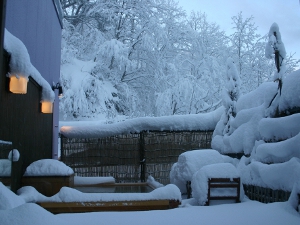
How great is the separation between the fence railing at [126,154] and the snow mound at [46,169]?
10.5 feet

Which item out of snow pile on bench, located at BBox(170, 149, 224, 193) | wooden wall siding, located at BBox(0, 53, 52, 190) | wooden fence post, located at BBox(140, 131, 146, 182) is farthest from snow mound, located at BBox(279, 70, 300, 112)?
wooden fence post, located at BBox(140, 131, 146, 182)

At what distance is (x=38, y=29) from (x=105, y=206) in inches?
132

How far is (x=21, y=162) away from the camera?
438cm

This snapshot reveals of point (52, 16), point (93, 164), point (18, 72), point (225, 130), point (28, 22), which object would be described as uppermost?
point (52, 16)

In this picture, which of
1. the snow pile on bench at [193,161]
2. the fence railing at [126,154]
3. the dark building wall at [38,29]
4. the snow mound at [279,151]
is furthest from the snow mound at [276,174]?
the dark building wall at [38,29]

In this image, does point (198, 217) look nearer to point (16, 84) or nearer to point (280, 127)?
point (280, 127)

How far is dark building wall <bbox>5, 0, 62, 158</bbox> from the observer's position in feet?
12.9

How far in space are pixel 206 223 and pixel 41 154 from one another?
3.80m

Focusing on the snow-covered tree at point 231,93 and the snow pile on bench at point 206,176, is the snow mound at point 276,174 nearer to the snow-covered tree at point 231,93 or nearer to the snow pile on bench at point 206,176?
the snow pile on bench at point 206,176

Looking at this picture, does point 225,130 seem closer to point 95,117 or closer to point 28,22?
point 28,22

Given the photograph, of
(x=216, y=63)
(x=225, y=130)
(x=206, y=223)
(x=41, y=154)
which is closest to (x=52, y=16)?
(x=41, y=154)

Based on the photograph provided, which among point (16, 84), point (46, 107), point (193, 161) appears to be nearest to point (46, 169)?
point (46, 107)

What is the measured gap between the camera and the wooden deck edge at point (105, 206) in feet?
13.6

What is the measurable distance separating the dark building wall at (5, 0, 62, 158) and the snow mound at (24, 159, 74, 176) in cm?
166
